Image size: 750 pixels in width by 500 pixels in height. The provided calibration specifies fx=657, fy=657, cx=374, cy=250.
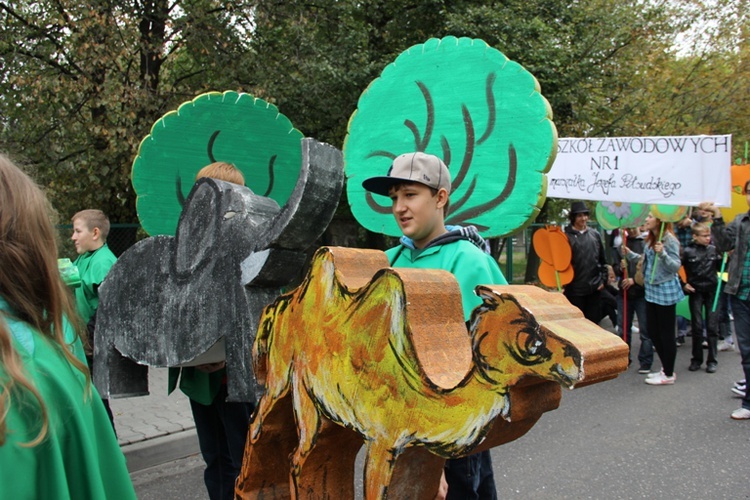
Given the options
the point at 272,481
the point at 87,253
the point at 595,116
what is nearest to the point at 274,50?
the point at 595,116

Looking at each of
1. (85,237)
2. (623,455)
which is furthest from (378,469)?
(623,455)

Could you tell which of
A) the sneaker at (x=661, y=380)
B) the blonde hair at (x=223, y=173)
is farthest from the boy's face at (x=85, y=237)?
the sneaker at (x=661, y=380)

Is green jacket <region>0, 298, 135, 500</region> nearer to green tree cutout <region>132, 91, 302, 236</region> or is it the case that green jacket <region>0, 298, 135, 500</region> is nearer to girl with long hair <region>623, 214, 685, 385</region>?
green tree cutout <region>132, 91, 302, 236</region>

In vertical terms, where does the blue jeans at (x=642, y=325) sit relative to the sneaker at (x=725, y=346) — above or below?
above

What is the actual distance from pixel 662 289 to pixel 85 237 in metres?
4.99

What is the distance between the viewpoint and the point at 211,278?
2.31 m

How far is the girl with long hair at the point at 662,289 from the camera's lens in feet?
20.2

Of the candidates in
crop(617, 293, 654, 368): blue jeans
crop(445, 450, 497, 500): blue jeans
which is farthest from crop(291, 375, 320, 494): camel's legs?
crop(617, 293, 654, 368): blue jeans

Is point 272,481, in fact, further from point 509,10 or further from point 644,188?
point 509,10

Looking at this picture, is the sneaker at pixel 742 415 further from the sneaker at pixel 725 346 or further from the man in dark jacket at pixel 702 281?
the sneaker at pixel 725 346

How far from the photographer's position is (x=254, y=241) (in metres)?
2.20

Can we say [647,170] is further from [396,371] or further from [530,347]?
[530,347]

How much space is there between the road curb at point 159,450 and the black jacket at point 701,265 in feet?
17.5

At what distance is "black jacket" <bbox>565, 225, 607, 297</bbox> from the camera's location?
23.1 feet
